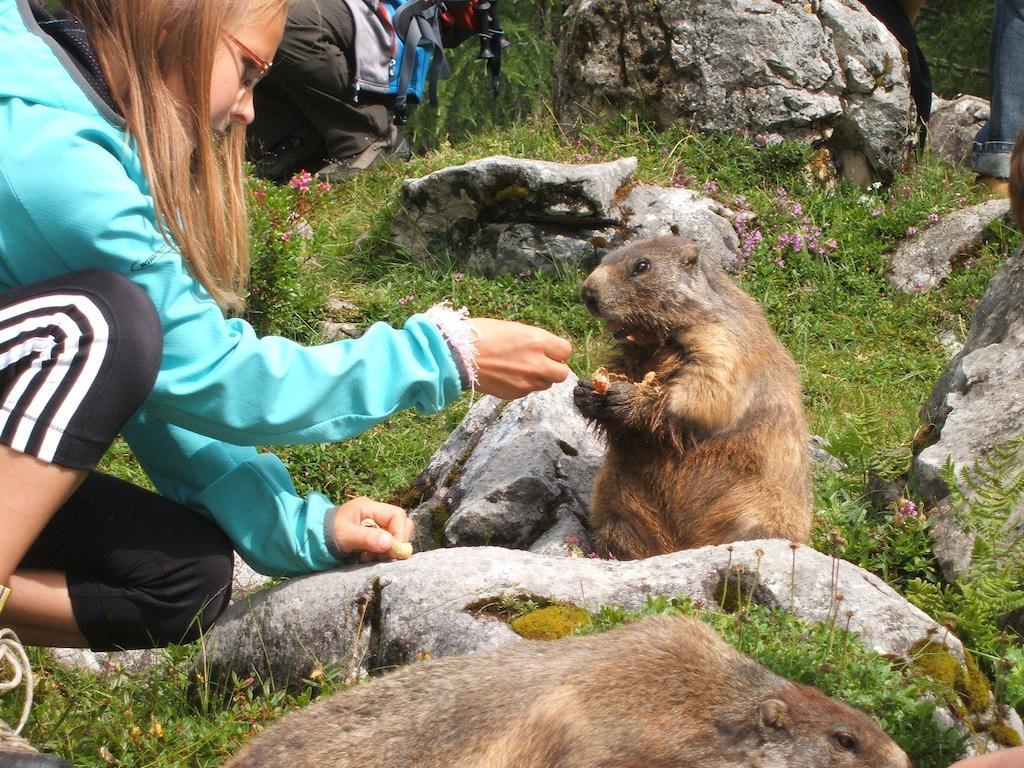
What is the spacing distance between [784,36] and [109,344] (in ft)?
21.4

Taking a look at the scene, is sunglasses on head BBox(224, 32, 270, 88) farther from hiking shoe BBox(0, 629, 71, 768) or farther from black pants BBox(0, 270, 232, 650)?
hiking shoe BBox(0, 629, 71, 768)

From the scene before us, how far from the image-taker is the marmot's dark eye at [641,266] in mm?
5227

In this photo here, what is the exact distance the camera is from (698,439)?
4.94 m

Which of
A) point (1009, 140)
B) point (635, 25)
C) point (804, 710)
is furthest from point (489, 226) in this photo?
point (804, 710)

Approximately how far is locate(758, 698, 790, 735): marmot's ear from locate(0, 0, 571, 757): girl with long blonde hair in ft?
4.67

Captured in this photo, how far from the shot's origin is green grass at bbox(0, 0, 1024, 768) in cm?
332

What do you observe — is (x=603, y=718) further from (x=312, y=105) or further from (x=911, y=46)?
(x=911, y=46)

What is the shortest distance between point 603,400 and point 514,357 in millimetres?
1493

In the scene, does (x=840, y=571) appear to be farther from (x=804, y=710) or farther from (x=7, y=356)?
(x=7, y=356)

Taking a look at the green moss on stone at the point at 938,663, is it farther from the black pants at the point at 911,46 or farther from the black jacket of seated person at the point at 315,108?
the black pants at the point at 911,46

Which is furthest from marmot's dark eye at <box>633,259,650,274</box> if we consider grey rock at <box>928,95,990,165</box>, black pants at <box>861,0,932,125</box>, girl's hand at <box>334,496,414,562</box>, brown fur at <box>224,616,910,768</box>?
grey rock at <box>928,95,990,165</box>

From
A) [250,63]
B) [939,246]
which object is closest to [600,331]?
[939,246]

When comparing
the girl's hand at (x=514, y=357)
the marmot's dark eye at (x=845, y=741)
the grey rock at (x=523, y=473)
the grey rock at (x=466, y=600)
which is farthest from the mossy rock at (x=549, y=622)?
the grey rock at (x=523, y=473)

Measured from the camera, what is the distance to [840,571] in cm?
372
